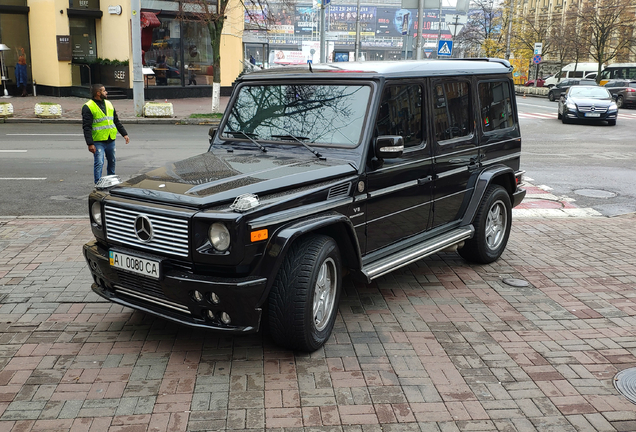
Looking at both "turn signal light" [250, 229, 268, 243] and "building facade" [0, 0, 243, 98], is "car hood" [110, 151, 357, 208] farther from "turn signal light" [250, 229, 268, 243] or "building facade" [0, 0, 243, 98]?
"building facade" [0, 0, 243, 98]

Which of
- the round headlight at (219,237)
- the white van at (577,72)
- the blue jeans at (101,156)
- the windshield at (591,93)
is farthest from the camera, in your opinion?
the white van at (577,72)

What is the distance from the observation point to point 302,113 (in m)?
5.24

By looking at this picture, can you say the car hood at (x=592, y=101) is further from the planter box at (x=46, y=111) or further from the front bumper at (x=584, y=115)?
the planter box at (x=46, y=111)

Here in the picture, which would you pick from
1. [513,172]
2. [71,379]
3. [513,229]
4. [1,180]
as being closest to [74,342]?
[71,379]

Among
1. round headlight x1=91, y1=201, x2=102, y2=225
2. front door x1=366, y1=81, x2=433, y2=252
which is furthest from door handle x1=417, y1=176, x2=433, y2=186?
round headlight x1=91, y1=201, x2=102, y2=225

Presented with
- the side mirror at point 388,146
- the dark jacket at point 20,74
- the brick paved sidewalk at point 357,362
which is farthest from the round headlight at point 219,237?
the dark jacket at point 20,74

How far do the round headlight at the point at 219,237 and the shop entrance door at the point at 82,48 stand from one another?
1114 inches

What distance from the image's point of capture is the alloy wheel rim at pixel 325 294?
4.46 meters

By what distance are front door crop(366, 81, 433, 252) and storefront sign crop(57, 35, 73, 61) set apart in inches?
1042

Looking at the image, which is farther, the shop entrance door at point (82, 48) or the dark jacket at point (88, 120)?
Result: the shop entrance door at point (82, 48)

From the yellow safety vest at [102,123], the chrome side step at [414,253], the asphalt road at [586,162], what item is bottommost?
the asphalt road at [586,162]

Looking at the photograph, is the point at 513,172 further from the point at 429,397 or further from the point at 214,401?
the point at 214,401

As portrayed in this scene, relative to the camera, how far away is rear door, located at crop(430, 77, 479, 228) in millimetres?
5762

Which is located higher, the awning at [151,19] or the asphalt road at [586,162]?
the awning at [151,19]
